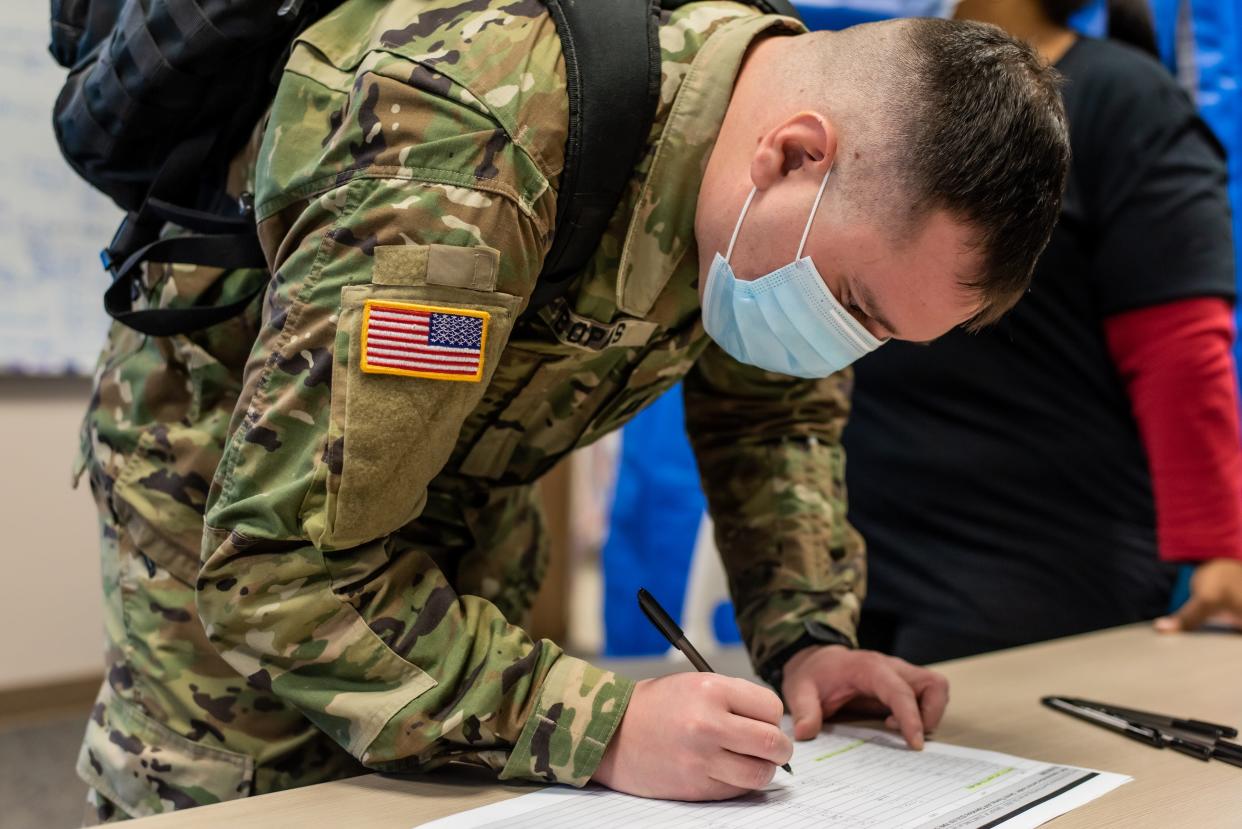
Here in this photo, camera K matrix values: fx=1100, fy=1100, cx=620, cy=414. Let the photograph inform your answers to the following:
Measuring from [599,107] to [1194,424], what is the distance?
1015 millimetres

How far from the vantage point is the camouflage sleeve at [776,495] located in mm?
1062

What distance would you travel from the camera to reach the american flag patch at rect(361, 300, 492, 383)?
67 cm

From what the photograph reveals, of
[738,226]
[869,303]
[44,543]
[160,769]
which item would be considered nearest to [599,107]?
[738,226]

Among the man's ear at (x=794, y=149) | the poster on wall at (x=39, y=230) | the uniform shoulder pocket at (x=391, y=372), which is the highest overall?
the man's ear at (x=794, y=149)

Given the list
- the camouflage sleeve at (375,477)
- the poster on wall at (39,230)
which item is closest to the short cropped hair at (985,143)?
the camouflage sleeve at (375,477)

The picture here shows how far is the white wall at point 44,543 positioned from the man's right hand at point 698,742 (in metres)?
2.08

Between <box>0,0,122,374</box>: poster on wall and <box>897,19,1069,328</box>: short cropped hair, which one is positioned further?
<box>0,0,122,374</box>: poster on wall

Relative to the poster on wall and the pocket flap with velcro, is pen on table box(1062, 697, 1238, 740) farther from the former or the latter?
the poster on wall

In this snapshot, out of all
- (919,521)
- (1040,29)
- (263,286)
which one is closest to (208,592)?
(263,286)

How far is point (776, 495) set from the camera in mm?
1104

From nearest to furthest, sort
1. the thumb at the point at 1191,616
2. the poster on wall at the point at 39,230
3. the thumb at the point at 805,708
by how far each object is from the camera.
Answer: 1. the thumb at the point at 805,708
2. the thumb at the point at 1191,616
3. the poster on wall at the point at 39,230

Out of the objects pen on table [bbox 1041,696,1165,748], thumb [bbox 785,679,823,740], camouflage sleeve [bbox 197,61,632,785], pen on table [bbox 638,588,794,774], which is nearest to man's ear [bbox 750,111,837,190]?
camouflage sleeve [bbox 197,61,632,785]

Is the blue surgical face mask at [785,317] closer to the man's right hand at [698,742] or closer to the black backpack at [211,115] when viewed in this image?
the black backpack at [211,115]

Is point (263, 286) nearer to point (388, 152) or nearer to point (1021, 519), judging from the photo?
point (388, 152)
